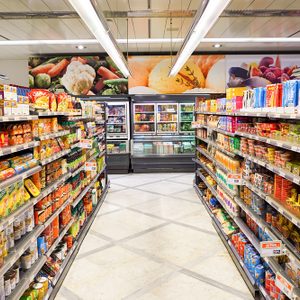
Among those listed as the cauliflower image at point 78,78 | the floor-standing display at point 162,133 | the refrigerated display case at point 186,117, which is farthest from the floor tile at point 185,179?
the cauliflower image at point 78,78

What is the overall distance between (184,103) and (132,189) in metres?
3.82

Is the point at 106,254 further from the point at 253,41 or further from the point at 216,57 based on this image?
the point at 216,57

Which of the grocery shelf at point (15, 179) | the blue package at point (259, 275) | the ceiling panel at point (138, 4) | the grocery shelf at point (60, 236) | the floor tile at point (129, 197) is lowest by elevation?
the floor tile at point (129, 197)

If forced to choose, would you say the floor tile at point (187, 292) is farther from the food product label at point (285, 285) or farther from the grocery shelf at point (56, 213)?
the grocery shelf at point (56, 213)

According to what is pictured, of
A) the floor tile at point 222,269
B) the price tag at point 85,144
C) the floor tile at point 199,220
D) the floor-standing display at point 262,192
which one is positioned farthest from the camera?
the floor tile at point 199,220

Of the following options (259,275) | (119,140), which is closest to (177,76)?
(119,140)

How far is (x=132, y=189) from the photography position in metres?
8.53

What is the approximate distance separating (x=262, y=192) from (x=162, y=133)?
7634 mm

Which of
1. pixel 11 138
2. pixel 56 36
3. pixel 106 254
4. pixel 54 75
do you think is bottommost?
pixel 106 254

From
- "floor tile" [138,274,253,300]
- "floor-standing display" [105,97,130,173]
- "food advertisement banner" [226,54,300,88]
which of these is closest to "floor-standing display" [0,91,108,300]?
"floor tile" [138,274,253,300]

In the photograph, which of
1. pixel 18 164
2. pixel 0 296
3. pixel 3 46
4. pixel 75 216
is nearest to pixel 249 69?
pixel 3 46

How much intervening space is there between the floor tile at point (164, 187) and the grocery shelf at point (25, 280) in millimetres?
5019

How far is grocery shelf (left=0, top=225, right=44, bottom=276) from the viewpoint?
2.49 metres

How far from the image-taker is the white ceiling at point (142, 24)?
586 centimetres
